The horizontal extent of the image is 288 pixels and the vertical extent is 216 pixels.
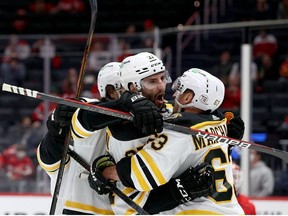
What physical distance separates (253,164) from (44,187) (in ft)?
5.30

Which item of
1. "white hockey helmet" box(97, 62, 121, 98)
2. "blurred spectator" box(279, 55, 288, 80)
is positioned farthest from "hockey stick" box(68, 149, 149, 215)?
"blurred spectator" box(279, 55, 288, 80)

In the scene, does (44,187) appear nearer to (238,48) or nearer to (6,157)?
(6,157)

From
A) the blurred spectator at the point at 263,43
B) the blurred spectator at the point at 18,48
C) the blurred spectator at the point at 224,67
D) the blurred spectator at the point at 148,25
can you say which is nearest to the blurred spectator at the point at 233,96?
the blurred spectator at the point at 224,67

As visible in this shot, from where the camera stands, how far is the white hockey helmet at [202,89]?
3.48 meters

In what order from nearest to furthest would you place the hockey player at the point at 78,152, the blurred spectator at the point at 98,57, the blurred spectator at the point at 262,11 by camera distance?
the hockey player at the point at 78,152 → the blurred spectator at the point at 98,57 → the blurred spectator at the point at 262,11

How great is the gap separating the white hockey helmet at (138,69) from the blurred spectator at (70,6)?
23.4ft

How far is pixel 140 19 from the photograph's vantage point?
34.1 ft

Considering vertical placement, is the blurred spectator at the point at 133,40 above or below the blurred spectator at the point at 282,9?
below

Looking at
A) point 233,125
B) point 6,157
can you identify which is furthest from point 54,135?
point 6,157

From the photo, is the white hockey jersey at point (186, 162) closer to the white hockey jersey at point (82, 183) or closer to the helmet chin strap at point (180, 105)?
the helmet chin strap at point (180, 105)

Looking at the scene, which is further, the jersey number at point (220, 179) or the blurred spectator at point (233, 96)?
the blurred spectator at point (233, 96)

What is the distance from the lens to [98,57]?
724 cm

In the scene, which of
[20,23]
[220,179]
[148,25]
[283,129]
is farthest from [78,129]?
[20,23]

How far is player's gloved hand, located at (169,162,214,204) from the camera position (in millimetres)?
3330
